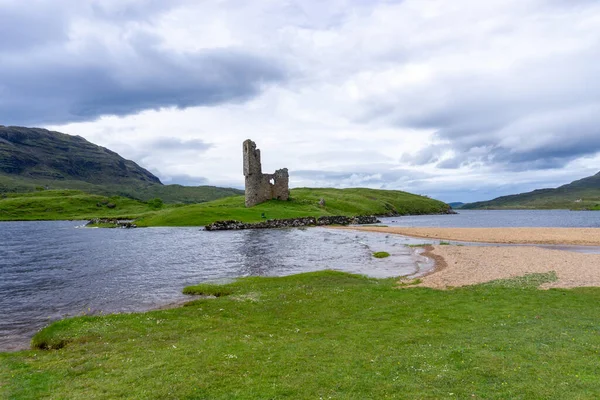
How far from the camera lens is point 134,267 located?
43688mm

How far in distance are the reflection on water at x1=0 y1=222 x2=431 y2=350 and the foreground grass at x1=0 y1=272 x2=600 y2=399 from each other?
21.3 feet

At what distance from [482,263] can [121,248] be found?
2022 inches

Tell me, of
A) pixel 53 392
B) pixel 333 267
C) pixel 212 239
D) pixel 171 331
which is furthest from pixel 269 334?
pixel 212 239

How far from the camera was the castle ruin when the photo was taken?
427 feet

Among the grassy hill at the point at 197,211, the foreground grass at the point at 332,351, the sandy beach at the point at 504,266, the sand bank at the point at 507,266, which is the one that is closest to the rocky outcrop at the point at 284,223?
the grassy hill at the point at 197,211

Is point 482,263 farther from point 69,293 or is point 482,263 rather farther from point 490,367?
point 69,293

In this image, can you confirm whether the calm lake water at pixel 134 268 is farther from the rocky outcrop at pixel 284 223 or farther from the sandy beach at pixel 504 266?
the rocky outcrop at pixel 284 223

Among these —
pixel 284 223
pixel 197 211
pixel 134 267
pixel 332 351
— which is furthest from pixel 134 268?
pixel 197 211

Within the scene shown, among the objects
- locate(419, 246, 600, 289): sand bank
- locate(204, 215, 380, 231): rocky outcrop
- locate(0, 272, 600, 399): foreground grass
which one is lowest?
locate(419, 246, 600, 289): sand bank

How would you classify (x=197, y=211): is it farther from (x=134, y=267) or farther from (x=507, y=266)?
(x=507, y=266)

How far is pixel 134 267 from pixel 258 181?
90870mm

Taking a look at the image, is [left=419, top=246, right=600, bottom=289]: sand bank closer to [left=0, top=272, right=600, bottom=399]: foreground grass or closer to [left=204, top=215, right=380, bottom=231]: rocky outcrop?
[left=0, top=272, right=600, bottom=399]: foreground grass

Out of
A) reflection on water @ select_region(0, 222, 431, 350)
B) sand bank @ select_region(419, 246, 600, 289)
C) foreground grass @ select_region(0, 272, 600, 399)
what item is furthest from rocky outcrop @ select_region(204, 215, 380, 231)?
foreground grass @ select_region(0, 272, 600, 399)

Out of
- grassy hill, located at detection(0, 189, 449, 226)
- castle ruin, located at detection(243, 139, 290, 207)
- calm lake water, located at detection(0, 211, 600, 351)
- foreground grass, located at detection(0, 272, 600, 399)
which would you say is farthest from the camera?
castle ruin, located at detection(243, 139, 290, 207)
